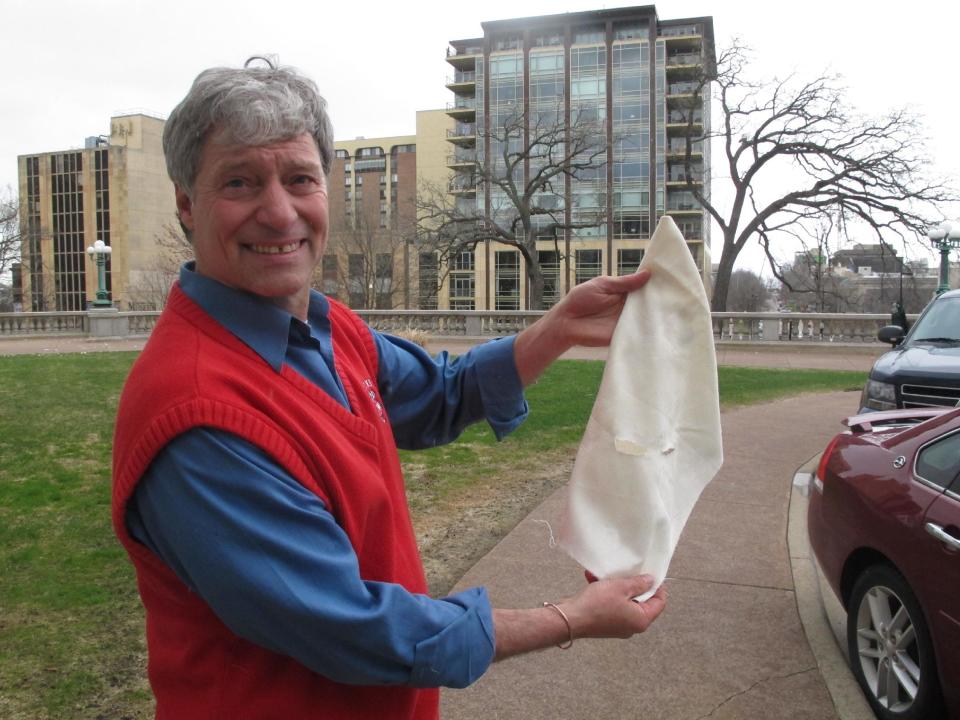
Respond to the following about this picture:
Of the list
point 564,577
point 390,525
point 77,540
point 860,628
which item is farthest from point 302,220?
point 77,540

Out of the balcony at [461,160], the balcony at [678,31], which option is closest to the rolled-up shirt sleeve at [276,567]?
the balcony at [461,160]

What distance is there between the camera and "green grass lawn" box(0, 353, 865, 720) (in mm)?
3641

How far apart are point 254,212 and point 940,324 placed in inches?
371

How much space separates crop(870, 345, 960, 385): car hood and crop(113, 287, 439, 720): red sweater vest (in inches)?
297

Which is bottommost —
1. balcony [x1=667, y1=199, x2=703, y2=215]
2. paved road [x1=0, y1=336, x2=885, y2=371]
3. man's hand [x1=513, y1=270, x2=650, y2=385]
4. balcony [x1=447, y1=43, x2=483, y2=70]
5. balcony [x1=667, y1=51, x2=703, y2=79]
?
paved road [x1=0, y1=336, x2=885, y2=371]

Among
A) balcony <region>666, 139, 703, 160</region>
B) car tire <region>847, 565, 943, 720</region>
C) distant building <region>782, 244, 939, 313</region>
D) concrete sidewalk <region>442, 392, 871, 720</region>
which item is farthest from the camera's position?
balcony <region>666, 139, 703, 160</region>

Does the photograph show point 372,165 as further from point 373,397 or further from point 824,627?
point 373,397

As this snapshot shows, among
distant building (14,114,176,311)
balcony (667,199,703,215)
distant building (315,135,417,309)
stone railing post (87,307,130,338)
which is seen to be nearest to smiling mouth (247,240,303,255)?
stone railing post (87,307,130,338)

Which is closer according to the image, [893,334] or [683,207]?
[893,334]

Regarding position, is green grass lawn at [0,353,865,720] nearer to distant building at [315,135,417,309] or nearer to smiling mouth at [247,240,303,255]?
smiling mouth at [247,240,303,255]

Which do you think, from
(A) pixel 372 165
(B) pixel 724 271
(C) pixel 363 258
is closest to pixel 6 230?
(C) pixel 363 258

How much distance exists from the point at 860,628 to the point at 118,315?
2874 cm

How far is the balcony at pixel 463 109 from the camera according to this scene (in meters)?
84.4

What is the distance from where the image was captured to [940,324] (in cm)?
907
